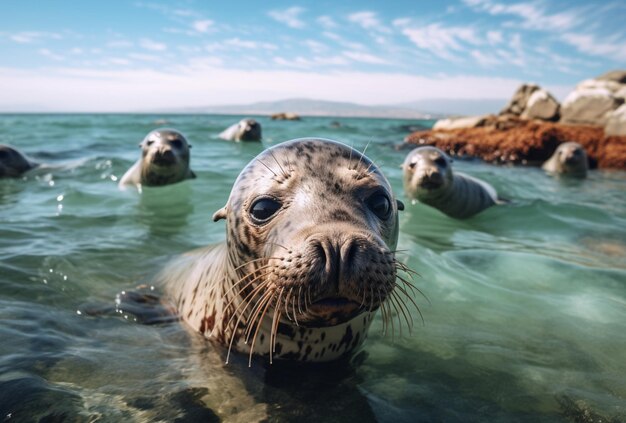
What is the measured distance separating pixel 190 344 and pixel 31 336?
79 cm

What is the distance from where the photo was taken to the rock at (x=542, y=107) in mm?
20328

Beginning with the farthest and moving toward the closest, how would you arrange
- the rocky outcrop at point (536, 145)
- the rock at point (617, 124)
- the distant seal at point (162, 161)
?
the rock at point (617, 124), the rocky outcrop at point (536, 145), the distant seal at point (162, 161)

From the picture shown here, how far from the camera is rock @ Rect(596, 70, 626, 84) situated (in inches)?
864

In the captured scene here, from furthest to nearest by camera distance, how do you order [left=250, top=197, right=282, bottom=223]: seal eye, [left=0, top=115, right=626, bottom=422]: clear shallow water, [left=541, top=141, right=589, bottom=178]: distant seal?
[left=541, top=141, right=589, bottom=178]: distant seal < [left=250, top=197, right=282, bottom=223]: seal eye < [left=0, top=115, right=626, bottom=422]: clear shallow water

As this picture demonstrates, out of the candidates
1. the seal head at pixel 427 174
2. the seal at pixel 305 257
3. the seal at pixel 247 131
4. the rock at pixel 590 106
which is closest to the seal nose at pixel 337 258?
the seal at pixel 305 257

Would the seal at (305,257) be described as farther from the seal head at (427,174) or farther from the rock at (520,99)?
the rock at (520,99)

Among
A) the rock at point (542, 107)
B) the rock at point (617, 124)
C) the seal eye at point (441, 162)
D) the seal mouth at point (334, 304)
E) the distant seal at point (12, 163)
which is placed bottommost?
the distant seal at point (12, 163)

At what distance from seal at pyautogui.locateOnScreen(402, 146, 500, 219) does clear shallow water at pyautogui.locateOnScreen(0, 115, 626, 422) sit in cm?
84

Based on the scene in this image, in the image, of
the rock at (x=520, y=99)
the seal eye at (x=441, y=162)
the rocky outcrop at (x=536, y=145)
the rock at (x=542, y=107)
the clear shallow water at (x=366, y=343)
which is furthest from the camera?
the rock at (x=520, y=99)

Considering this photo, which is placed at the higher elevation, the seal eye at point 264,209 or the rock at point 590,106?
the rock at point 590,106

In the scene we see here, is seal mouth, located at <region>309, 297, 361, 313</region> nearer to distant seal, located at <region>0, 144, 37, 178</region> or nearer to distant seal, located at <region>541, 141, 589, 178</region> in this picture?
distant seal, located at <region>0, 144, 37, 178</region>

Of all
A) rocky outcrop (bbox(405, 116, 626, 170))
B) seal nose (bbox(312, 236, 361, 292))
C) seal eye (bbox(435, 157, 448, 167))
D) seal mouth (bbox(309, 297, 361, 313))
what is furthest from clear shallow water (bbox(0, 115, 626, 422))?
rocky outcrop (bbox(405, 116, 626, 170))

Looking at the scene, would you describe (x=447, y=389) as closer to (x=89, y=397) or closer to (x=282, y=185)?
(x=282, y=185)

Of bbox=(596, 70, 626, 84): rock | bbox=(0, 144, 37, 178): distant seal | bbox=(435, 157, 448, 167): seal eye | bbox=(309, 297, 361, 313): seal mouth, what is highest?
bbox=(596, 70, 626, 84): rock
